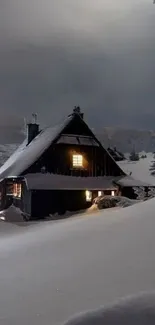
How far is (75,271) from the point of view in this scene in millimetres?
6371

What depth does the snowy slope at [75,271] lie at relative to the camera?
5098mm

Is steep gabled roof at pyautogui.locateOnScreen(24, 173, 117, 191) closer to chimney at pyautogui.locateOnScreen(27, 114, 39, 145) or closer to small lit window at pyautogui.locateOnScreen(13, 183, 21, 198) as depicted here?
small lit window at pyautogui.locateOnScreen(13, 183, 21, 198)

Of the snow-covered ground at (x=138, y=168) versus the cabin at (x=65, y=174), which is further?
the snow-covered ground at (x=138, y=168)

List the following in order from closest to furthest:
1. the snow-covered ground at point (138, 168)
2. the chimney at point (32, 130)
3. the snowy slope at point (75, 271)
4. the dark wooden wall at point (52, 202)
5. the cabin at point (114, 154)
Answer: the snowy slope at point (75, 271) < the dark wooden wall at point (52, 202) < the chimney at point (32, 130) < the cabin at point (114, 154) < the snow-covered ground at point (138, 168)

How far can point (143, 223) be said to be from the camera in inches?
331

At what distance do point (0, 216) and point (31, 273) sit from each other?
21.3 m

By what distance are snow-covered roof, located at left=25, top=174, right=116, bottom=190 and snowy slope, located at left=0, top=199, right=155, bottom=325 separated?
1649 cm

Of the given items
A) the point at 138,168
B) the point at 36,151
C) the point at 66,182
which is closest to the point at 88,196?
the point at 66,182

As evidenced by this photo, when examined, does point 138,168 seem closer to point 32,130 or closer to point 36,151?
point 32,130

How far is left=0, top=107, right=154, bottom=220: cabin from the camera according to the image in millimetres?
26562

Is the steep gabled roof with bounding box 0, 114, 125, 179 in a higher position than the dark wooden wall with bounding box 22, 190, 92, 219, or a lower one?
higher

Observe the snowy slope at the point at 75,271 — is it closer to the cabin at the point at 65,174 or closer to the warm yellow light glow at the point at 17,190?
the cabin at the point at 65,174

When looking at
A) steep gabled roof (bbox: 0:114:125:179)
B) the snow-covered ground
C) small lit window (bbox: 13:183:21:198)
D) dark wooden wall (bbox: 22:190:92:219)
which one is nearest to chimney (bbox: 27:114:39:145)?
steep gabled roof (bbox: 0:114:125:179)

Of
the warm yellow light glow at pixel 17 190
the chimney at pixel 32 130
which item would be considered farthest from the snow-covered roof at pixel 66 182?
the chimney at pixel 32 130
